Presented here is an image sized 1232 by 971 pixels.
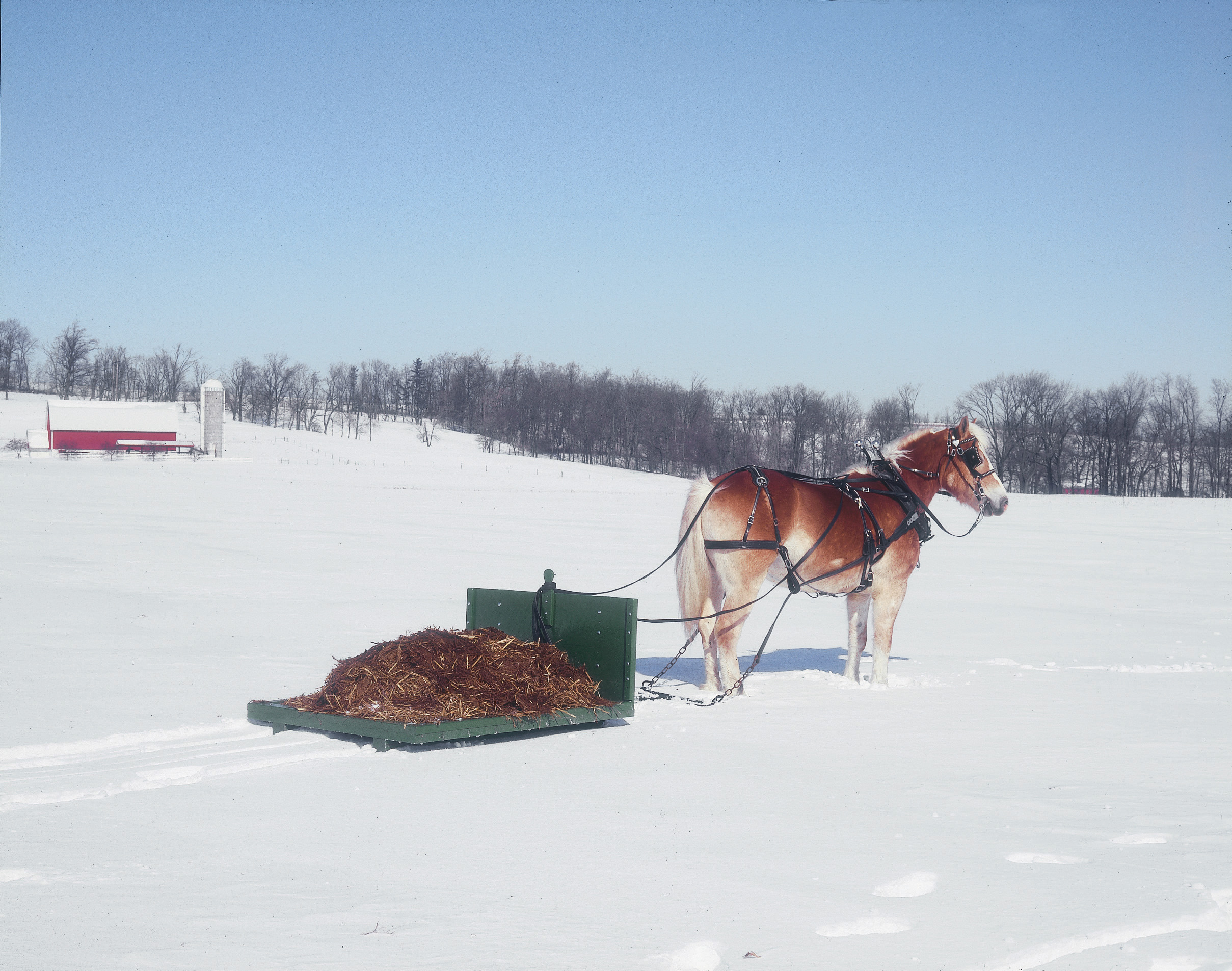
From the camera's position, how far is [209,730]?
743cm

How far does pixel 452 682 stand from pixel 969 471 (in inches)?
219

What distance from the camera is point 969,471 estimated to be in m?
10.4

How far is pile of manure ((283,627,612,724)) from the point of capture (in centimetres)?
721

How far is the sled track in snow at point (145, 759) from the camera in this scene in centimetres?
592

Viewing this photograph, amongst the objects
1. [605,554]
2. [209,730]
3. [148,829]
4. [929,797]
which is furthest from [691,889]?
[605,554]

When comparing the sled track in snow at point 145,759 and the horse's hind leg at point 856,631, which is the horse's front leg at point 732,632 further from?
the sled track in snow at point 145,759

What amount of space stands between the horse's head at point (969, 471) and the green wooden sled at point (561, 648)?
3947 mm

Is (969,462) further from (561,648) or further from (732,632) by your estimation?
(561,648)

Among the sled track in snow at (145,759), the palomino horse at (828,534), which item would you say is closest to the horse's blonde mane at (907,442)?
the palomino horse at (828,534)

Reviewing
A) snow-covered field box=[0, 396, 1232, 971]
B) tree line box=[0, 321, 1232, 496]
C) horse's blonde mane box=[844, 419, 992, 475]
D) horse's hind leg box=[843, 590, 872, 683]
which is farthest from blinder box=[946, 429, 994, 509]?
tree line box=[0, 321, 1232, 496]

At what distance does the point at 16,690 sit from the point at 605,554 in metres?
15.0

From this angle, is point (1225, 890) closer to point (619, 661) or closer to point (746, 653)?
point (619, 661)

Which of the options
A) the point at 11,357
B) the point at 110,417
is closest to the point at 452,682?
the point at 110,417

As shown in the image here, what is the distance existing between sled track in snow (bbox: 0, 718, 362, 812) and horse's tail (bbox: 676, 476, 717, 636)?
3058 millimetres
